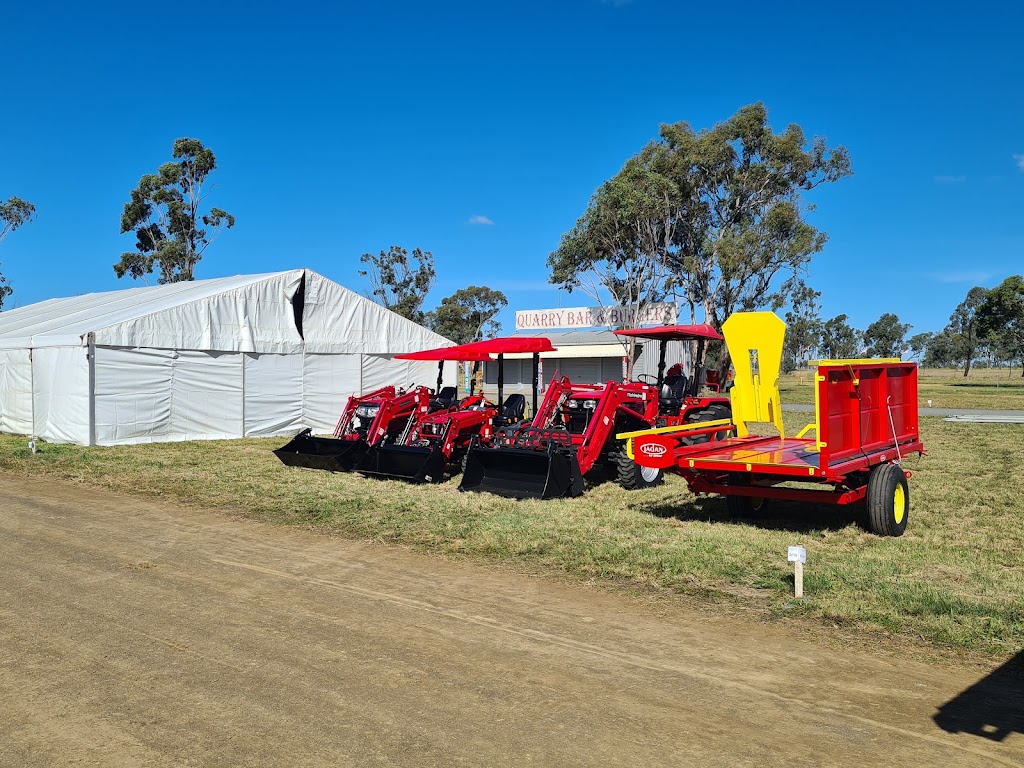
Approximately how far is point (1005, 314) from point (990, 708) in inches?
2166

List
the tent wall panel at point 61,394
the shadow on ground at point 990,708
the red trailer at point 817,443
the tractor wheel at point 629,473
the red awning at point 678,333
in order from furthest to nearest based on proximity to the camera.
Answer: the tent wall panel at point 61,394, the red awning at point 678,333, the tractor wheel at point 629,473, the red trailer at point 817,443, the shadow on ground at point 990,708

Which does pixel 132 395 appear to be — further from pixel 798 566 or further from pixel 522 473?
pixel 798 566

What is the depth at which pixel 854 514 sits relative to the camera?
29.4 feet

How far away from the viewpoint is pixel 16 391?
18.5 meters

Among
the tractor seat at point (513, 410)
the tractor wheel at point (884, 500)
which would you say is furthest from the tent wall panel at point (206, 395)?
the tractor wheel at point (884, 500)

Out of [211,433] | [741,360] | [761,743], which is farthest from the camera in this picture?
[211,433]

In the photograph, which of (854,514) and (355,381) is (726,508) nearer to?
(854,514)

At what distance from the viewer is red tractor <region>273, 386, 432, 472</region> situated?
40.9 ft

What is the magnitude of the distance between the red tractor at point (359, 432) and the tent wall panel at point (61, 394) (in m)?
5.75

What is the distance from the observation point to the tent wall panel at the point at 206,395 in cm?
1742

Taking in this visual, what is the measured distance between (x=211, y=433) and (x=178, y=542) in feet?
34.7

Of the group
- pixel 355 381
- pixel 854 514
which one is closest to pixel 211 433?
pixel 355 381

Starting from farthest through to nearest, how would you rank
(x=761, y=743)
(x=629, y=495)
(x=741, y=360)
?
(x=629, y=495) → (x=741, y=360) → (x=761, y=743)

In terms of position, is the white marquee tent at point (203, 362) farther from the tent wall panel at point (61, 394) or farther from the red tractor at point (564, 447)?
the red tractor at point (564, 447)
